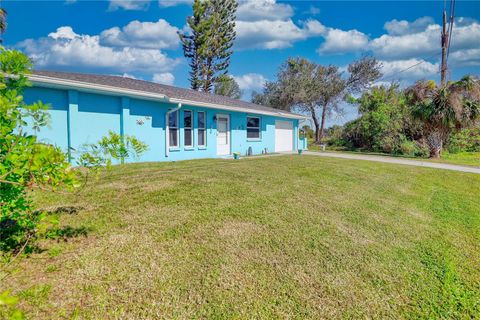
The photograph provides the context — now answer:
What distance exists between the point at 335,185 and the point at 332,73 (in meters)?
28.9

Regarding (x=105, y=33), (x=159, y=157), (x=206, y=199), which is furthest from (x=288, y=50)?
(x=206, y=199)

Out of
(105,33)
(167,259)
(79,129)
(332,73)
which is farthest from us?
(332,73)

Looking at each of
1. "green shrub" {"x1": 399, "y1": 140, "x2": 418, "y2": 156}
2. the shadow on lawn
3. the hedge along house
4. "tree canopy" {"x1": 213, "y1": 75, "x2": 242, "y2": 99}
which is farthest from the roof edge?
"tree canopy" {"x1": 213, "y1": 75, "x2": 242, "y2": 99}

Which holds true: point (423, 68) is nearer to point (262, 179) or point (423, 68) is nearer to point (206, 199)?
point (262, 179)

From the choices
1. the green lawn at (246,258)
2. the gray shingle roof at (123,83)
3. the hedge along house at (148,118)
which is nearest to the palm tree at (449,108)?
the hedge along house at (148,118)

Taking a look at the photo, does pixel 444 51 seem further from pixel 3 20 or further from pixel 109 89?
pixel 3 20

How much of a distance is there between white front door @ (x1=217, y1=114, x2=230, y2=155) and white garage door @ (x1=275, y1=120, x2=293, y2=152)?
16.5 ft

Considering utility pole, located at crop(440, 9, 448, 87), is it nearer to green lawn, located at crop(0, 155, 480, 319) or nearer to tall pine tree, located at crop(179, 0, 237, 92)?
green lawn, located at crop(0, 155, 480, 319)

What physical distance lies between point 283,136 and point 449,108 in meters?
9.49

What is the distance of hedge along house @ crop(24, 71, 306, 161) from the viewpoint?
8.41m

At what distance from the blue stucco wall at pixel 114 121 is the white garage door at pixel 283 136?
4.72 m

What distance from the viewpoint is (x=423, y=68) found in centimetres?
2475

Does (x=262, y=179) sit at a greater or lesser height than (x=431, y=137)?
lesser

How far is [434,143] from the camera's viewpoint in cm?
1525
